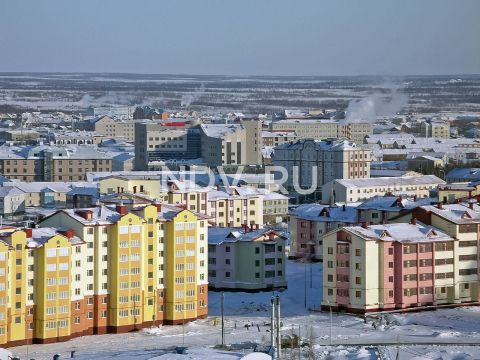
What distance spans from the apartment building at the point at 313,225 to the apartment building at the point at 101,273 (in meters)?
3.94

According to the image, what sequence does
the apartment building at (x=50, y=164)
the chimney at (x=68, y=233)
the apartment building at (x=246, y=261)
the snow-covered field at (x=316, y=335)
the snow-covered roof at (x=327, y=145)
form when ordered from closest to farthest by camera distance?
the snow-covered field at (x=316, y=335) < the chimney at (x=68, y=233) < the apartment building at (x=246, y=261) < the snow-covered roof at (x=327, y=145) < the apartment building at (x=50, y=164)

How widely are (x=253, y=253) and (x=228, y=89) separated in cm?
7896

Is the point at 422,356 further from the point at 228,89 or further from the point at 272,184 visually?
the point at 228,89

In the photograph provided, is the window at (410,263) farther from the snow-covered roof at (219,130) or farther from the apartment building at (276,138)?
the apartment building at (276,138)

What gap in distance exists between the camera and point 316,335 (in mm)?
13484

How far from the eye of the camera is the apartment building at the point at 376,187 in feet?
79.6

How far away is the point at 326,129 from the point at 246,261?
26404 mm

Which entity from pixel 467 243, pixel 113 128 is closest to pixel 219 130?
pixel 113 128

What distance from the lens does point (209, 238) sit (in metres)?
16.5

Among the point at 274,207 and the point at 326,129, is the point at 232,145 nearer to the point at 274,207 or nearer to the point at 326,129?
the point at 274,207

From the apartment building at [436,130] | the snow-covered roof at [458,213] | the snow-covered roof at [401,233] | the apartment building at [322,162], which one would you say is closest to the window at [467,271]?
the snow-covered roof at [401,233]

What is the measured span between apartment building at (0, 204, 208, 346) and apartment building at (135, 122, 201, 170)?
60.4ft

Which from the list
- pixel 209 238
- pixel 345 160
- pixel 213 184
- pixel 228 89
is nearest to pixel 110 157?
pixel 345 160

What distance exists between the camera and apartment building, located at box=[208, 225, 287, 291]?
16.3 meters
